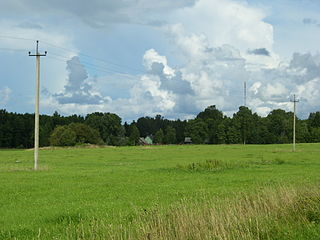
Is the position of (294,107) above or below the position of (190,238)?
above

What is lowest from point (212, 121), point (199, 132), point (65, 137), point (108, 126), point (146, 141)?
point (146, 141)

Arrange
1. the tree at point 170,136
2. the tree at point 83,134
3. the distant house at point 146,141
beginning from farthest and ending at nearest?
the tree at point 170,136 < the distant house at point 146,141 < the tree at point 83,134

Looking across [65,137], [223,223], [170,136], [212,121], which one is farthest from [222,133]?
[223,223]

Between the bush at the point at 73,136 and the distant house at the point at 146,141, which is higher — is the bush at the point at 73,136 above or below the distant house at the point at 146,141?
above

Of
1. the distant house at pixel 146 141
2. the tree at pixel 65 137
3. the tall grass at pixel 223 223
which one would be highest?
the tree at pixel 65 137

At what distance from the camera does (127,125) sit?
19212cm

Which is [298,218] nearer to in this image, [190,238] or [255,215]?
[255,215]

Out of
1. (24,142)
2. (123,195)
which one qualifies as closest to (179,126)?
(24,142)

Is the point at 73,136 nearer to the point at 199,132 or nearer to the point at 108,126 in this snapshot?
the point at 108,126

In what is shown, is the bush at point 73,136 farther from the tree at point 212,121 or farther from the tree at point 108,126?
the tree at point 212,121

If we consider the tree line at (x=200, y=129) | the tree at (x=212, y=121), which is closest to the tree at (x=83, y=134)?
the tree line at (x=200, y=129)

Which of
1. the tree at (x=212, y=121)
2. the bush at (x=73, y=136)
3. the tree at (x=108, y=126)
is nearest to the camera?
the bush at (x=73, y=136)

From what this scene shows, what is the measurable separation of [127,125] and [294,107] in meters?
117

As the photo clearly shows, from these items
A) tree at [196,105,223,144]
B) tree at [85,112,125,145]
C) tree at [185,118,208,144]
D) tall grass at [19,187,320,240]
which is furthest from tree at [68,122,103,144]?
tall grass at [19,187,320,240]
